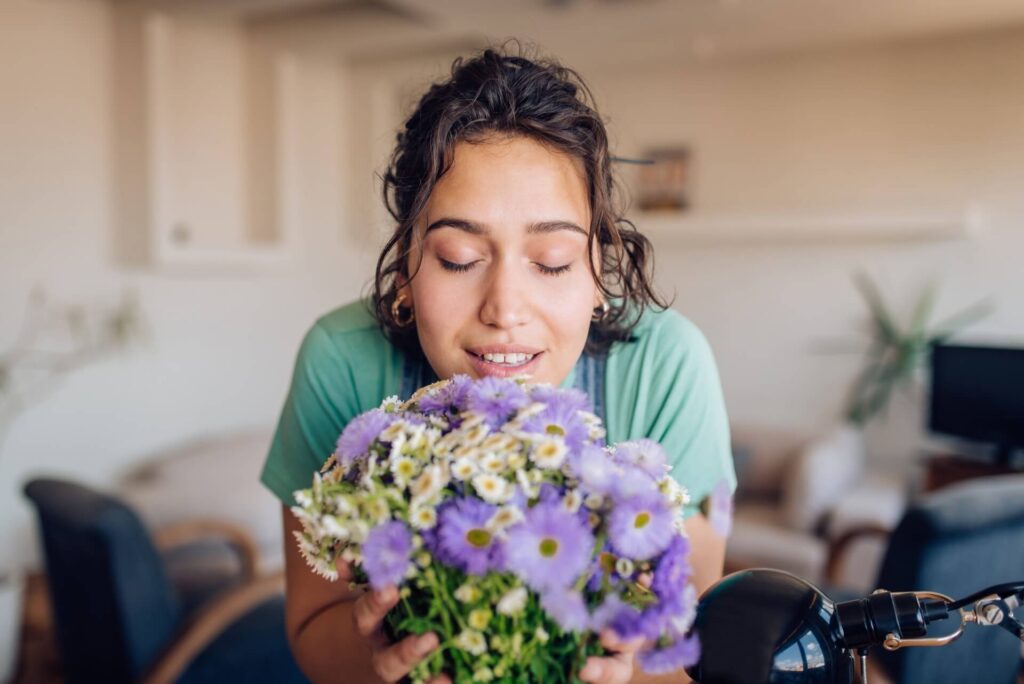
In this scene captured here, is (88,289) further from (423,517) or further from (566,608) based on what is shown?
(566,608)

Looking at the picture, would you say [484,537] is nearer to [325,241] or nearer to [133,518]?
[133,518]

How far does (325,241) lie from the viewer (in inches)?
204

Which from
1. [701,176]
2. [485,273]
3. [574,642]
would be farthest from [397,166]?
[701,176]

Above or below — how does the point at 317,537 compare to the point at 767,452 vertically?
above

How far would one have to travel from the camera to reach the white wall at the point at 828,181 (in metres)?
4.16

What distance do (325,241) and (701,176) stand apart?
2352 mm

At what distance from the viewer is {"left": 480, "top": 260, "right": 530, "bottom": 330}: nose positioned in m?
0.91

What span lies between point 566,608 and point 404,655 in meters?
0.15

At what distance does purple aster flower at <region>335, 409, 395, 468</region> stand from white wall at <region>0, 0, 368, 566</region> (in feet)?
10.9

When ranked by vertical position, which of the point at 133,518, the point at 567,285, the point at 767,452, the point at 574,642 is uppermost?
the point at 567,285

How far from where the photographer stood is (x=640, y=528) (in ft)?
2.07

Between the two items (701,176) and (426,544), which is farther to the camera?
(701,176)

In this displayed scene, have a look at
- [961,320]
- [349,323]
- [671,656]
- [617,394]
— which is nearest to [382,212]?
[349,323]

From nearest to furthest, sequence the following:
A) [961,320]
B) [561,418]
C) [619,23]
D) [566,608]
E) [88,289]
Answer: [566,608], [561,418], [88,289], [619,23], [961,320]
